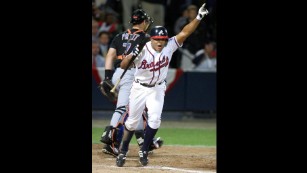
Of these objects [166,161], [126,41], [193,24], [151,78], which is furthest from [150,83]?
[166,161]

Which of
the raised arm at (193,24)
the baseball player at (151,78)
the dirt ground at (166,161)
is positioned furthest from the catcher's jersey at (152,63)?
the dirt ground at (166,161)

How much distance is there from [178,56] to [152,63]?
751cm

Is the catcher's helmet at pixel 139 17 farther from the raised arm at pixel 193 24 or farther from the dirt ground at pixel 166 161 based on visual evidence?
the dirt ground at pixel 166 161

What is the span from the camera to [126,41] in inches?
411

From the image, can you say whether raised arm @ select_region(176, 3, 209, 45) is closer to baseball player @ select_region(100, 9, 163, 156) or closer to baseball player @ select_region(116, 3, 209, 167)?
baseball player @ select_region(116, 3, 209, 167)

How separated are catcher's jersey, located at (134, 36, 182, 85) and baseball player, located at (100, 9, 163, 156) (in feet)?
2.84

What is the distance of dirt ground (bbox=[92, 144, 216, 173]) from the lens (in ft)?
30.5

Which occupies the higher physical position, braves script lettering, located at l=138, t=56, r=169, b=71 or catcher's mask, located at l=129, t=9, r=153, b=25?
catcher's mask, located at l=129, t=9, r=153, b=25

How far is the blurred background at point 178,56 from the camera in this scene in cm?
1566

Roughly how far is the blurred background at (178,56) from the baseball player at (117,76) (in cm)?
468

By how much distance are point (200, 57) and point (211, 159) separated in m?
6.17

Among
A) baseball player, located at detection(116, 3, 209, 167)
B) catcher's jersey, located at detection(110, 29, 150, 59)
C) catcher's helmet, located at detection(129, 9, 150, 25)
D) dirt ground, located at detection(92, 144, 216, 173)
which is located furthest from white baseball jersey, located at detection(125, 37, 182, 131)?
catcher's helmet, located at detection(129, 9, 150, 25)

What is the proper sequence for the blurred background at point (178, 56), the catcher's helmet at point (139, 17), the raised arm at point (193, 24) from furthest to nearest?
the blurred background at point (178, 56)
the catcher's helmet at point (139, 17)
the raised arm at point (193, 24)
